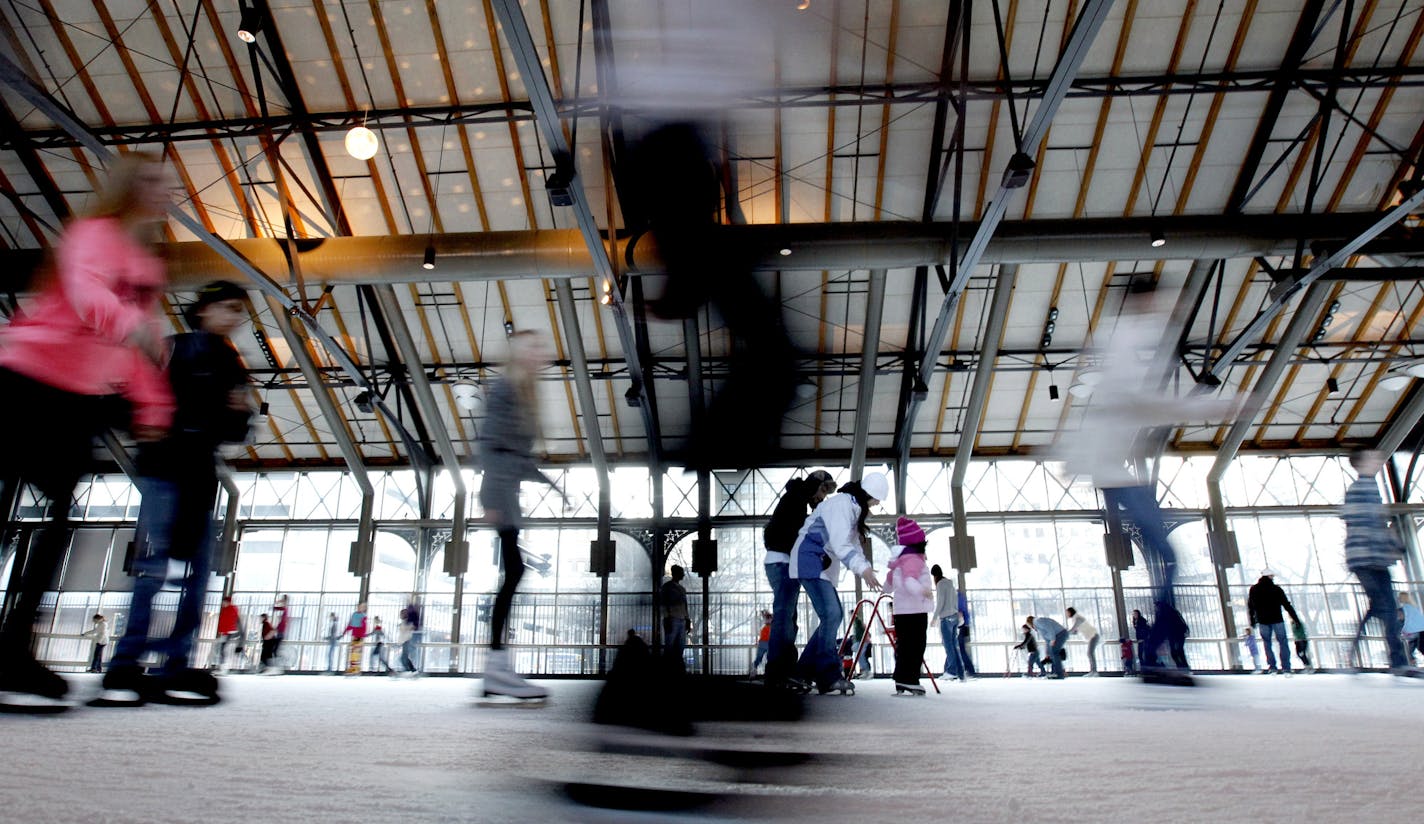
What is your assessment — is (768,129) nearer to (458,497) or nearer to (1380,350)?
(458,497)

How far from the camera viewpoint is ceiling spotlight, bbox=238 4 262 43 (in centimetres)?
1009

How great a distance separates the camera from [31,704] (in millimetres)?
2467

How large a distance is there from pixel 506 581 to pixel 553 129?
6192mm

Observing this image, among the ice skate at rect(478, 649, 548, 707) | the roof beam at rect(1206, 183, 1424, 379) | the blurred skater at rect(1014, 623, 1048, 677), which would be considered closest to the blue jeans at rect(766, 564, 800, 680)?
the ice skate at rect(478, 649, 548, 707)

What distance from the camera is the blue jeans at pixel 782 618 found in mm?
5344

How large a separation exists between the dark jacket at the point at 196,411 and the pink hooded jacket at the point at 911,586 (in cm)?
420

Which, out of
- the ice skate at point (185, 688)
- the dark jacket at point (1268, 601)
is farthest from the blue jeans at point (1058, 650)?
the ice skate at point (185, 688)

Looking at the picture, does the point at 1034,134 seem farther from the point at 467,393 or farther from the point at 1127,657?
the point at 1127,657

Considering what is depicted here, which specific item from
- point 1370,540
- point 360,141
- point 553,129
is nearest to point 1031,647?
point 1370,540

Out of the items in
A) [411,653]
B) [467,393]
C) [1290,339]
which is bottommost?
[411,653]

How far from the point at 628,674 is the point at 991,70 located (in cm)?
1169

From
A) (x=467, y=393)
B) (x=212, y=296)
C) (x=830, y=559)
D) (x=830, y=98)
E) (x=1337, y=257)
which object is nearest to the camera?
(x=212, y=296)

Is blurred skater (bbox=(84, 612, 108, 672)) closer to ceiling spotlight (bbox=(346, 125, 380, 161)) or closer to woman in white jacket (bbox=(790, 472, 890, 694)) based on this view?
ceiling spotlight (bbox=(346, 125, 380, 161))

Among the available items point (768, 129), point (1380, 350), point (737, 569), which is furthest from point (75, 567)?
point (1380, 350)
